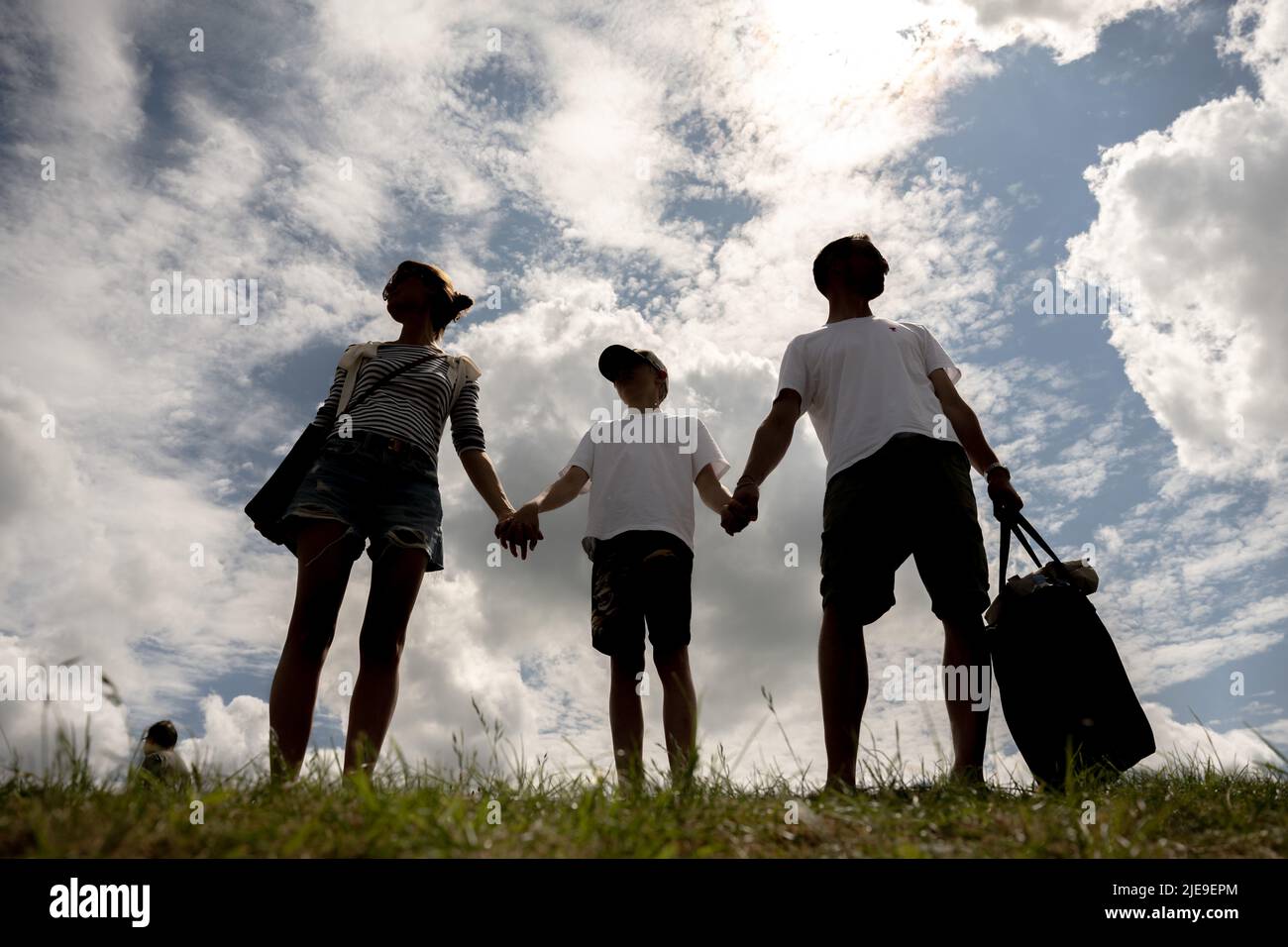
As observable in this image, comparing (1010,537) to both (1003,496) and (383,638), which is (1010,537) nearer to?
(1003,496)

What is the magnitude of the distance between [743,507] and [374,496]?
1696 millimetres

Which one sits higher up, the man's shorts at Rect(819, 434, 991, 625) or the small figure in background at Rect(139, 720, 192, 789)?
the man's shorts at Rect(819, 434, 991, 625)

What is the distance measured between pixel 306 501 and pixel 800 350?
2.44 m

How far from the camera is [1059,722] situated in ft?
12.2

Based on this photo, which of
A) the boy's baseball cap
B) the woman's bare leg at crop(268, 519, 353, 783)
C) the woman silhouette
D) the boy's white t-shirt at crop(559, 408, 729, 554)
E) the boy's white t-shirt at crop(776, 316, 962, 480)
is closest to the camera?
the woman's bare leg at crop(268, 519, 353, 783)

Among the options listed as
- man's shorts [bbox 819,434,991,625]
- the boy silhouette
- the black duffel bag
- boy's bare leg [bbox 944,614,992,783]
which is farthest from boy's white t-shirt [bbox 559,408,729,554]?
the black duffel bag

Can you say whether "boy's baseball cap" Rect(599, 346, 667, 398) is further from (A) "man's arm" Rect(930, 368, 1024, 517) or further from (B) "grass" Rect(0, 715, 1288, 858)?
(B) "grass" Rect(0, 715, 1288, 858)

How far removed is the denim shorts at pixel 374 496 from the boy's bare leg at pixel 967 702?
2.34 meters

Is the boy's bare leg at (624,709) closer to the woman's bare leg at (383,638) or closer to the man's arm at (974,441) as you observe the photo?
the woman's bare leg at (383,638)

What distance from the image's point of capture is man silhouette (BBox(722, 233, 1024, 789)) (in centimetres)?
381

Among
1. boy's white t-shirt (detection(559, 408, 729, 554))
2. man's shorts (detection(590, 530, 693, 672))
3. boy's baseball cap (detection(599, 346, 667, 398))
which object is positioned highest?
boy's baseball cap (detection(599, 346, 667, 398))

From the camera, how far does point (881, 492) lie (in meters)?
3.96

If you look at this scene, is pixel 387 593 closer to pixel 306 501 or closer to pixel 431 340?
pixel 306 501

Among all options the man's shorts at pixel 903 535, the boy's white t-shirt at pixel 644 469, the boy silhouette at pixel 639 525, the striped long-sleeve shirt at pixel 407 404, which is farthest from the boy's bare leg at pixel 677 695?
the striped long-sleeve shirt at pixel 407 404
